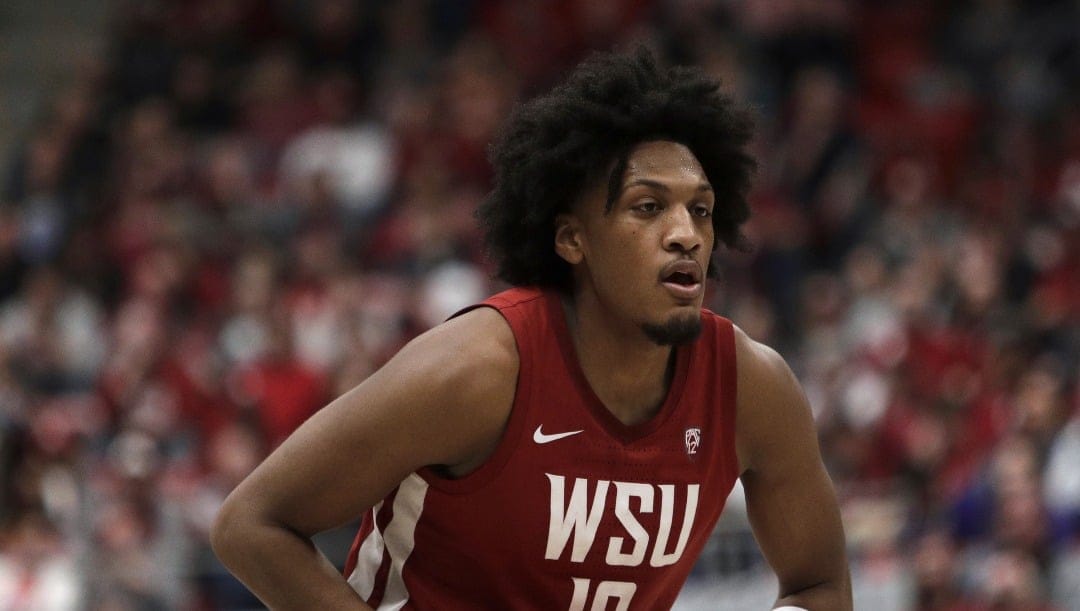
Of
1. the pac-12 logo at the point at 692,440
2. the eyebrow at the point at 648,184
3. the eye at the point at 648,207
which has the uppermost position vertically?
the eyebrow at the point at 648,184

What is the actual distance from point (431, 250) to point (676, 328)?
6.61 meters

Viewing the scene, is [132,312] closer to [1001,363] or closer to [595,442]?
[1001,363]

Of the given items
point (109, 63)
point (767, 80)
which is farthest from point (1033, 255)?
point (109, 63)

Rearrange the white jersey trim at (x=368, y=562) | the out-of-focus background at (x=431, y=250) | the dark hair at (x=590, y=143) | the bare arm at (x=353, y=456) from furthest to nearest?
the out-of-focus background at (x=431, y=250)
the white jersey trim at (x=368, y=562)
the dark hair at (x=590, y=143)
the bare arm at (x=353, y=456)

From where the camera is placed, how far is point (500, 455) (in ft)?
11.9

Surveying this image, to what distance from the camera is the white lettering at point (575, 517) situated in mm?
3656

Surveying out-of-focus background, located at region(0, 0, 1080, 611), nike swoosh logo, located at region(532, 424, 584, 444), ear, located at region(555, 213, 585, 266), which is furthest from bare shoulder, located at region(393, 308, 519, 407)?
out-of-focus background, located at region(0, 0, 1080, 611)

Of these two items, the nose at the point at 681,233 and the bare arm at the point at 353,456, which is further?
the nose at the point at 681,233

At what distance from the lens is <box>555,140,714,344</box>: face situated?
12.0ft

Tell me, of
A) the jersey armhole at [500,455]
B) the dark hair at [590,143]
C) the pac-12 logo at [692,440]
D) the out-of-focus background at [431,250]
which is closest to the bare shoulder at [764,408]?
the pac-12 logo at [692,440]

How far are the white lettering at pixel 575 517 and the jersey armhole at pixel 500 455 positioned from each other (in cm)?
11

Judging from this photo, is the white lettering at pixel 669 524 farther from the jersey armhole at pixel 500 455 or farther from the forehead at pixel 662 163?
the forehead at pixel 662 163

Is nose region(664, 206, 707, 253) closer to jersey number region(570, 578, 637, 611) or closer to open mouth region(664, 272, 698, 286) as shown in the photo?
open mouth region(664, 272, 698, 286)

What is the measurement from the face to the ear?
4 centimetres
